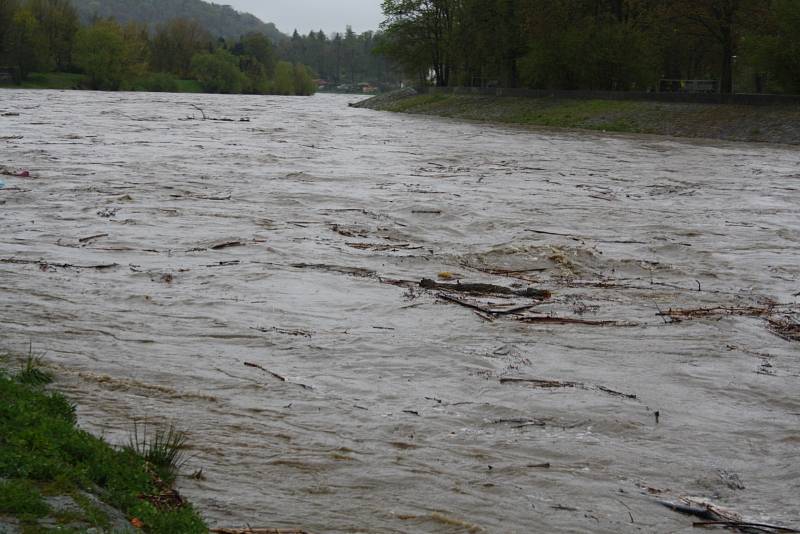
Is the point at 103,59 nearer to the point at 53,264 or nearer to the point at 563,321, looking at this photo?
the point at 53,264

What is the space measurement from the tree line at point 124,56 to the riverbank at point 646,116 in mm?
78523

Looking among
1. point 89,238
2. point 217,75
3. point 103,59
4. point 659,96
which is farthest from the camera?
point 217,75

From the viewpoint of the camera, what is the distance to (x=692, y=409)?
325 inches

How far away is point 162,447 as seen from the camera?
255 inches

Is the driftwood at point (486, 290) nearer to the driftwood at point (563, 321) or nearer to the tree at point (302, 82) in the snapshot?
the driftwood at point (563, 321)

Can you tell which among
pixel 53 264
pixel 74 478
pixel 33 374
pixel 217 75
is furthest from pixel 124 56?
pixel 74 478

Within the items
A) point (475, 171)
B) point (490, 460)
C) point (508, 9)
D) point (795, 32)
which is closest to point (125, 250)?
point (490, 460)

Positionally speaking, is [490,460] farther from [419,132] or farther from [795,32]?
[795,32]

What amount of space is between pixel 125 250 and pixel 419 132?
37.8 metres

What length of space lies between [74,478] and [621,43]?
207 feet

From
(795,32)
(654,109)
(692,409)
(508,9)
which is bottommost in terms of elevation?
(692,409)

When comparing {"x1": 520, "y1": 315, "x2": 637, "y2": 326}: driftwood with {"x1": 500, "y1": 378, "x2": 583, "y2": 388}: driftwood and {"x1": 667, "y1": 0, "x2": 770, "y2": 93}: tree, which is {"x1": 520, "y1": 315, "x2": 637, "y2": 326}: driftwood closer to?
{"x1": 500, "y1": 378, "x2": 583, "y2": 388}: driftwood

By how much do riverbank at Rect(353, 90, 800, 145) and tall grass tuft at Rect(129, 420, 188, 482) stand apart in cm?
4202

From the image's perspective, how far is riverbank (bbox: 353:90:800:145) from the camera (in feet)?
152
